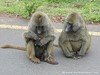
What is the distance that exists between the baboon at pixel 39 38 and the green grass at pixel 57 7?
10.3 ft

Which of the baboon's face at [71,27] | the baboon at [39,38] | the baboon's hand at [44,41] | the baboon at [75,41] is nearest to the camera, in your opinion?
the baboon at [39,38]

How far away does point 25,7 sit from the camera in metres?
11.9

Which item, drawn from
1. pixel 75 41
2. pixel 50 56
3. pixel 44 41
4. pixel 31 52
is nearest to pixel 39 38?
pixel 44 41

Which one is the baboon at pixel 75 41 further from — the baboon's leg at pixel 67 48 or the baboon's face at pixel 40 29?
the baboon's face at pixel 40 29

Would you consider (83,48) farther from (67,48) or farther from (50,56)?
(50,56)

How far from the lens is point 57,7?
503 inches

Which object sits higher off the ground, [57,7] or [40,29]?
[40,29]

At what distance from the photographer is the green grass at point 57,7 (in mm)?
11812

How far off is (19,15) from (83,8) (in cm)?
195

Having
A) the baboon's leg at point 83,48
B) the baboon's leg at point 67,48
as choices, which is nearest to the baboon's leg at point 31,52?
the baboon's leg at point 67,48

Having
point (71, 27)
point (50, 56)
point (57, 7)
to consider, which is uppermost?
point (71, 27)

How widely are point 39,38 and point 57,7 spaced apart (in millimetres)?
4294

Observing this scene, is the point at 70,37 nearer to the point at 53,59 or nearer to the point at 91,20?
the point at 53,59

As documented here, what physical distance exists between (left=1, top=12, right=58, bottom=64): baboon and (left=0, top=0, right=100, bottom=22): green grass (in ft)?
10.3
